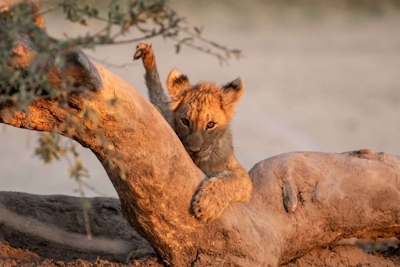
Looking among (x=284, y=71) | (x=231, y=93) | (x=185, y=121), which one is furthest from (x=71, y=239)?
(x=284, y=71)

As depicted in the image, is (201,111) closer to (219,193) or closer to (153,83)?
(153,83)

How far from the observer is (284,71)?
12.2m

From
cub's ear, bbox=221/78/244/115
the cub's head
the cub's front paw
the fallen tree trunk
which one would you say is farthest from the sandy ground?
cub's ear, bbox=221/78/244/115

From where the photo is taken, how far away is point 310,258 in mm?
4855

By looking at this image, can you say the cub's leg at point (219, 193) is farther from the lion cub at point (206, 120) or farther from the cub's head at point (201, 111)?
the cub's head at point (201, 111)

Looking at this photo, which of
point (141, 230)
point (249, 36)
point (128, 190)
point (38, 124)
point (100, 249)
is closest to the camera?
point (38, 124)

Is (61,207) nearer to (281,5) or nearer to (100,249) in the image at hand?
(100,249)

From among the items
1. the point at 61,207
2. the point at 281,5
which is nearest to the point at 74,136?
the point at 61,207

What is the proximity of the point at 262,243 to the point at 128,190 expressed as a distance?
97 cm

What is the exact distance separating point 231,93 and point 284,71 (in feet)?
23.3

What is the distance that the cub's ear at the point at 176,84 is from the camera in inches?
201

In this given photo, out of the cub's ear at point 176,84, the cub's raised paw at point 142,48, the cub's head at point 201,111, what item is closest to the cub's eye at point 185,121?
the cub's head at point 201,111

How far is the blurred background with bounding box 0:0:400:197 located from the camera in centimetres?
878

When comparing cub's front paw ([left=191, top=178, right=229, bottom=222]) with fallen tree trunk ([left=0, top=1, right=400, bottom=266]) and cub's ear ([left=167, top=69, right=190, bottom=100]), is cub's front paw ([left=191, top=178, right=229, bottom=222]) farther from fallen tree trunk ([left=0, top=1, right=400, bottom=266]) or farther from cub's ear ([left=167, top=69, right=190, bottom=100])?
cub's ear ([left=167, top=69, right=190, bottom=100])
